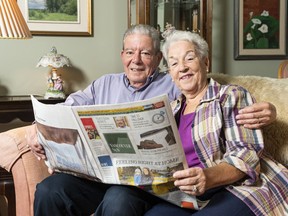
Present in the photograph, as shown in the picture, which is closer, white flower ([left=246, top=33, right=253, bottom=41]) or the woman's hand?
the woman's hand

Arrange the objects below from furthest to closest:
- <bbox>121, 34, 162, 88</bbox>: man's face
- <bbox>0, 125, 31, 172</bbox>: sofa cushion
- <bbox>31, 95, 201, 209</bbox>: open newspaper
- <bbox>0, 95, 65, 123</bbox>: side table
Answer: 1. <bbox>0, 95, 65, 123</bbox>: side table
2. <bbox>121, 34, 162, 88</bbox>: man's face
3. <bbox>0, 125, 31, 172</bbox>: sofa cushion
4. <bbox>31, 95, 201, 209</bbox>: open newspaper

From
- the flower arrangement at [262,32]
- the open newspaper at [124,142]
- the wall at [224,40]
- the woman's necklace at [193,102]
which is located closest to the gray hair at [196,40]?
the woman's necklace at [193,102]

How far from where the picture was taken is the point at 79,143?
1.26 metres

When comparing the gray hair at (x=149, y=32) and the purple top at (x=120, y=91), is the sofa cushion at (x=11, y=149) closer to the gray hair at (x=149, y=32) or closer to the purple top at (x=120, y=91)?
the purple top at (x=120, y=91)

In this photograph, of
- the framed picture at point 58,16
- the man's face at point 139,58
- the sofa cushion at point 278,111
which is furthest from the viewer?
the framed picture at point 58,16

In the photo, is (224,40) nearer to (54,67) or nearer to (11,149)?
(54,67)

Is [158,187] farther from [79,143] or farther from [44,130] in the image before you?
[44,130]

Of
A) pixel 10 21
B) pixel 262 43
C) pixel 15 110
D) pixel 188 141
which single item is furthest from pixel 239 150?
pixel 262 43

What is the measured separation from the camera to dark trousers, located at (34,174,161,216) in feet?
4.18

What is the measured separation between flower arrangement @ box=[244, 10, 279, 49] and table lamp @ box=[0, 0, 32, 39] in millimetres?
1687

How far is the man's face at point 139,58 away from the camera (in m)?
1.76

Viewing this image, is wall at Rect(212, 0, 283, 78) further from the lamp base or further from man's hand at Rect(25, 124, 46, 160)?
man's hand at Rect(25, 124, 46, 160)

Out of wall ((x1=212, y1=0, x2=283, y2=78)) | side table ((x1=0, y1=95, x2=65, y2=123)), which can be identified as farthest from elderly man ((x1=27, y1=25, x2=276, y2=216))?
wall ((x1=212, y1=0, x2=283, y2=78))

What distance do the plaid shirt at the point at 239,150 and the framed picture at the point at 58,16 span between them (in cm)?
148
